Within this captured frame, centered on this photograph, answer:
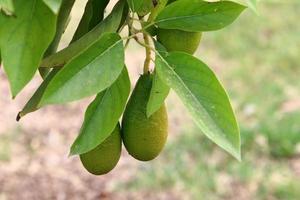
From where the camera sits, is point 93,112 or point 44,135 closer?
point 93,112

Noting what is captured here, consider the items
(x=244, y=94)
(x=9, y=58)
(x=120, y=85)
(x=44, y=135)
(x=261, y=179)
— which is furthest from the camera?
(x=244, y=94)

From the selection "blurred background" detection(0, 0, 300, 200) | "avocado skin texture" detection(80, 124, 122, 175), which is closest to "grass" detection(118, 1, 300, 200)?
"blurred background" detection(0, 0, 300, 200)

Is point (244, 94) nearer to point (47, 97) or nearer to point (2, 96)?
point (2, 96)

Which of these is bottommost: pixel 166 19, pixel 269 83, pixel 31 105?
pixel 269 83

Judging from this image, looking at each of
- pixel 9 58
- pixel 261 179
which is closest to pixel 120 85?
pixel 9 58

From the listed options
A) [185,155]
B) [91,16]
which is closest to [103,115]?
[91,16]

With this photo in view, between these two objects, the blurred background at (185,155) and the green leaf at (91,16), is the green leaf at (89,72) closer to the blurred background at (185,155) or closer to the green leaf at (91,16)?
the green leaf at (91,16)
